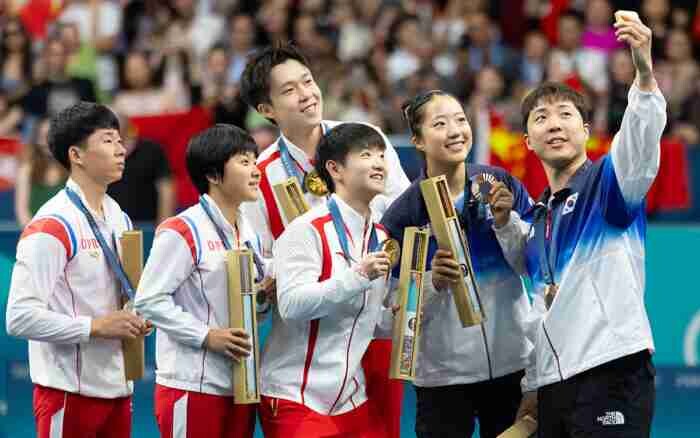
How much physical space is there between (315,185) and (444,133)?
0.67 m

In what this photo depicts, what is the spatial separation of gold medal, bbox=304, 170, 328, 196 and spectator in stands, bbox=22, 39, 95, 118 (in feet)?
21.3

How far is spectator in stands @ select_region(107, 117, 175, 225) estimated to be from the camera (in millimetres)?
10719

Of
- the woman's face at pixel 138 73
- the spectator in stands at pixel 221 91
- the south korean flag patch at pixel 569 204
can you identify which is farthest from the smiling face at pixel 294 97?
the woman's face at pixel 138 73

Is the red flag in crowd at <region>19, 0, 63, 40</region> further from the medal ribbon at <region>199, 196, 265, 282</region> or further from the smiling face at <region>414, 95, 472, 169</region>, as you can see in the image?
the smiling face at <region>414, 95, 472, 169</region>

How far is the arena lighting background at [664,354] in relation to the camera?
29.3 feet

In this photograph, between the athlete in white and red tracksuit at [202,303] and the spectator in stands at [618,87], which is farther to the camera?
the spectator in stands at [618,87]

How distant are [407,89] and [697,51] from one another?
9.57 ft

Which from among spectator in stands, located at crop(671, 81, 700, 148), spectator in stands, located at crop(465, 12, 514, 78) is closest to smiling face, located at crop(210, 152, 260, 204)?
spectator in stands, located at crop(671, 81, 700, 148)

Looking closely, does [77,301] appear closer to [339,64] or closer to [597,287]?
[597,287]

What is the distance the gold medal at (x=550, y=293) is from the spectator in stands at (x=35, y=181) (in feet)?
18.9

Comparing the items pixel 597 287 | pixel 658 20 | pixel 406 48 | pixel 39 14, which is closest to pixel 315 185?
pixel 597 287

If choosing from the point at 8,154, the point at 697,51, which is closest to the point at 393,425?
the point at 8,154

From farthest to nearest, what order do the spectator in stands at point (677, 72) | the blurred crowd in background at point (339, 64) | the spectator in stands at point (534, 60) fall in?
1. the spectator in stands at point (534, 60)
2. the spectator in stands at point (677, 72)
3. the blurred crowd in background at point (339, 64)

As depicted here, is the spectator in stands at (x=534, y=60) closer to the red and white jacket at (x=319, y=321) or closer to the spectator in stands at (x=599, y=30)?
the spectator in stands at (x=599, y=30)
